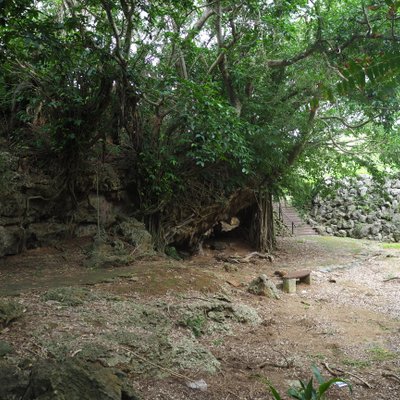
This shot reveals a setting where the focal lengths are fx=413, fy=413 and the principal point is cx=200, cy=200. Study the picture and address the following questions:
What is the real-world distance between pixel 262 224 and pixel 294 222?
21.6 feet

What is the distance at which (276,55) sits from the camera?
9.17m

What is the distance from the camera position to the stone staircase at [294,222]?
17.1 meters

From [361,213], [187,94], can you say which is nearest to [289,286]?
[187,94]

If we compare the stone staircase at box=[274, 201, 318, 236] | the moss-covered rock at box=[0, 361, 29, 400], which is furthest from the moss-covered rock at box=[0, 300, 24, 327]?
the stone staircase at box=[274, 201, 318, 236]

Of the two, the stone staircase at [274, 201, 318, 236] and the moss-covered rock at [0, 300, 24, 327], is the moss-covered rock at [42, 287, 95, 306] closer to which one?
the moss-covered rock at [0, 300, 24, 327]

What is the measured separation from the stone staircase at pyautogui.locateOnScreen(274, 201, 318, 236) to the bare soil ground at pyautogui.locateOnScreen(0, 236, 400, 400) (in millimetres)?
9063

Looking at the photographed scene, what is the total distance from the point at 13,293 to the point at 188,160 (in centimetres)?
490

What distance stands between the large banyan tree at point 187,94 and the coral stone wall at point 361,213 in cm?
641

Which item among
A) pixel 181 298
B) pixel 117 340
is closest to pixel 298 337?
pixel 181 298

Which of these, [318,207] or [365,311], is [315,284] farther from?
[318,207]

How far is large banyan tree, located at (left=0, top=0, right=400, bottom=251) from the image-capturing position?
5.84 metres

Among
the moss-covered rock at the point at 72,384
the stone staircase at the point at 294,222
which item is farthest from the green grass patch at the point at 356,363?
the stone staircase at the point at 294,222

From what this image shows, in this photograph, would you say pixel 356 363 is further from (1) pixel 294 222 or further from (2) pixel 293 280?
(1) pixel 294 222

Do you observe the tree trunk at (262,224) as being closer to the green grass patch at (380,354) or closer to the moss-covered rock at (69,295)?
the green grass patch at (380,354)
